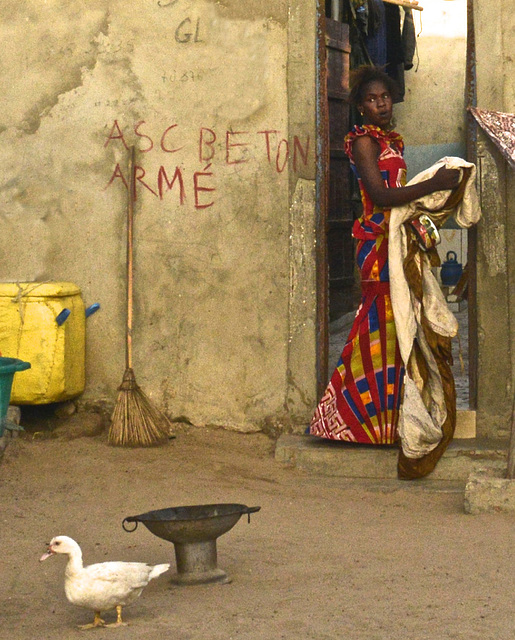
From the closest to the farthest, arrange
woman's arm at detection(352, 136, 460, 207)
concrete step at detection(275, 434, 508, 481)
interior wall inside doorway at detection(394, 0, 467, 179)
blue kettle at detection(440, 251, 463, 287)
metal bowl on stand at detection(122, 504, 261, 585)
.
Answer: metal bowl on stand at detection(122, 504, 261, 585), woman's arm at detection(352, 136, 460, 207), concrete step at detection(275, 434, 508, 481), blue kettle at detection(440, 251, 463, 287), interior wall inside doorway at detection(394, 0, 467, 179)

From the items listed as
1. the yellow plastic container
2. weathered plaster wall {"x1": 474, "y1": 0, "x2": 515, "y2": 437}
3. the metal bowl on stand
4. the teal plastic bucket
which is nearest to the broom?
the yellow plastic container

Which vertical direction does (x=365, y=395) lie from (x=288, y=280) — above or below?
below

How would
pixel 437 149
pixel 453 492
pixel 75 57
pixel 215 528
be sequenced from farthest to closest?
1. pixel 75 57
2. pixel 437 149
3. pixel 453 492
4. pixel 215 528

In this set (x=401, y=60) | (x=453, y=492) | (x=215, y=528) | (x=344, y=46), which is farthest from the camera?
(x=401, y=60)

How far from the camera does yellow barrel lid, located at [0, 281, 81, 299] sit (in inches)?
247

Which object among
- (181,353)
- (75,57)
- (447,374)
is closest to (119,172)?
(75,57)

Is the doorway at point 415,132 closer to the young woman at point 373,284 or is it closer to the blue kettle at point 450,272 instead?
the blue kettle at point 450,272

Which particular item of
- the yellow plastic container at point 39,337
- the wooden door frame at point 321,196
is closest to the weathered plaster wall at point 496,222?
the wooden door frame at point 321,196

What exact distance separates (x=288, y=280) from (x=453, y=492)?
5.30 feet

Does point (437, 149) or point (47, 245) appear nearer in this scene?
point (437, 149)

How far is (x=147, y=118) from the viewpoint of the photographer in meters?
6.46

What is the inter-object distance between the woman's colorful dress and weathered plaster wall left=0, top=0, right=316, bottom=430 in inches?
19.6

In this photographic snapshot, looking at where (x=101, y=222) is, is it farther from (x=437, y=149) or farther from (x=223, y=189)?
(x=437, y=149)

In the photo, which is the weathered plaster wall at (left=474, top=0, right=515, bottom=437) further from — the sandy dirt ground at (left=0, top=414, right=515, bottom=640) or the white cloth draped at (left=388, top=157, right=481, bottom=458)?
the sandy dirt ground at (left=0, top=414, right=515, bottom=640)
